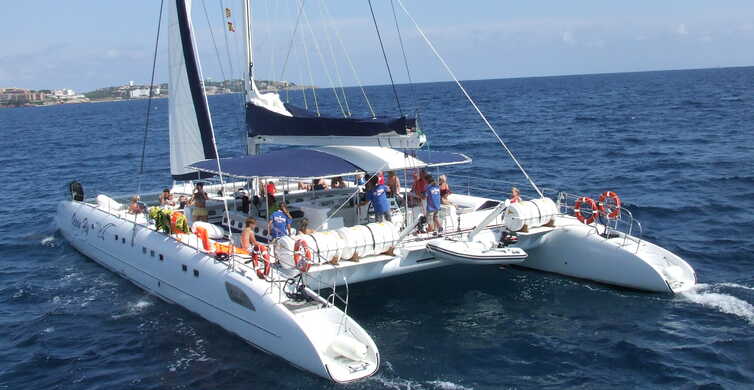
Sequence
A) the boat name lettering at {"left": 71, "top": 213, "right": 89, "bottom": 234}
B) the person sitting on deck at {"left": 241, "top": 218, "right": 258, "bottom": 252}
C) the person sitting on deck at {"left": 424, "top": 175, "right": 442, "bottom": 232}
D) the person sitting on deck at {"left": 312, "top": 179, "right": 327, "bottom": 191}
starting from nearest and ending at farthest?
the person sitting on deck at {"left": 241, "top": 218, "right": 258, "bottom": 252} → the person sitting on deck at {"left": 424, "top": 175, "right": 442, "bottom": 232} → the person sitting on deck at {"left": 312, "top": 179, "right": 327, "bottom": 191} → the boat name lettering at {"left": 71, "top": 213, "right": 89, "bottom": 234}

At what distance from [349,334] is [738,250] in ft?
34.0

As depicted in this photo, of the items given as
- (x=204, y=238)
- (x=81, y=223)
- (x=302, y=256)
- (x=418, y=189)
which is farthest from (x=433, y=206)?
(x=81, y=223)

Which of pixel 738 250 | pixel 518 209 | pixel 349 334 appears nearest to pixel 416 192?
pixel 518 209

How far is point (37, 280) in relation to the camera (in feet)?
53.8

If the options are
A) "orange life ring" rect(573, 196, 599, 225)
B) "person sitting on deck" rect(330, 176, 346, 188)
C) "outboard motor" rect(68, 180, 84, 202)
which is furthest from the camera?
"outboard motor" rect(68, 180, 84, 202)

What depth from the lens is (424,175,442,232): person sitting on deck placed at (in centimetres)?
1321

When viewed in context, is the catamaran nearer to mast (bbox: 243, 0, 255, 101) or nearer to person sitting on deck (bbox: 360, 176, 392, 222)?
mast (bbox: 243, 0, 255, 101)

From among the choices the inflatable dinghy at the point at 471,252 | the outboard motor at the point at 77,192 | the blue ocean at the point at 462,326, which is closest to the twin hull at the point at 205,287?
the blue ocean at the point at 462,326

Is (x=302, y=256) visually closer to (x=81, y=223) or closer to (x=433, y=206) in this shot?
(x=433, y=206)

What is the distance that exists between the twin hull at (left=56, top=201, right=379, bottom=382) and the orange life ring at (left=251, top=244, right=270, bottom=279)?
17cm

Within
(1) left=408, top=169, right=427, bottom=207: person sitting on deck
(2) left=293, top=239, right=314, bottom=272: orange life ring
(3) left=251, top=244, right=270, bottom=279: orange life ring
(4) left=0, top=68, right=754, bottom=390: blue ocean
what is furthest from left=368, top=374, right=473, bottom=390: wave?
(1) left=408, top=169, right=427, bottom=207: person sitting on deck

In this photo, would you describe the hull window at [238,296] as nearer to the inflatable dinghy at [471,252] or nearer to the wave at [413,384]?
the wave at [413,384]

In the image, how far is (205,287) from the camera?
40.5ft

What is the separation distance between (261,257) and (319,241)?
3.34 feet
